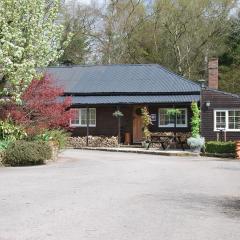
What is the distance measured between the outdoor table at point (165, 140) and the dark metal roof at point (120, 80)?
322cm

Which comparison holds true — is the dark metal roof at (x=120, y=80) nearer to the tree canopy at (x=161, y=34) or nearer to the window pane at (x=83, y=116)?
the window pane at (x=83, y=116)

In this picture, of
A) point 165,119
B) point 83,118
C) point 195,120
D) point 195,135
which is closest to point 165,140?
point 195,135

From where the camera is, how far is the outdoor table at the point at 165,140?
3281cm

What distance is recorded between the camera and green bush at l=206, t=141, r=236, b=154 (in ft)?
94.7

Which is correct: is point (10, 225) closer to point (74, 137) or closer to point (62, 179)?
point (62, 179)

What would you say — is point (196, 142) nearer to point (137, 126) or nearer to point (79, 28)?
point (137, 126)

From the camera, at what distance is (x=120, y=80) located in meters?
38.0

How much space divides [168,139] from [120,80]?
668cm

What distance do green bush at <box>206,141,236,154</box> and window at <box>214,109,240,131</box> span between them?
10.9 ft

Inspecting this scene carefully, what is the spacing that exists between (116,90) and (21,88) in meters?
13.8

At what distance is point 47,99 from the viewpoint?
81.3 ft

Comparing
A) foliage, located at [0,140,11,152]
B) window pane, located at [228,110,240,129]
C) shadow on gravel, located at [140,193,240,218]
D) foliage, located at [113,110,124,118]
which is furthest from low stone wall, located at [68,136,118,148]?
shadow on gravel, located at [140,193,240,218]

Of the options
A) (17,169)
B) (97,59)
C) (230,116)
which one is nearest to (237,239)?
(17,169)

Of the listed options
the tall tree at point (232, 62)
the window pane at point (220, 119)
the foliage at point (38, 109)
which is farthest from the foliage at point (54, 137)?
the tall tree at point (232, 62)
